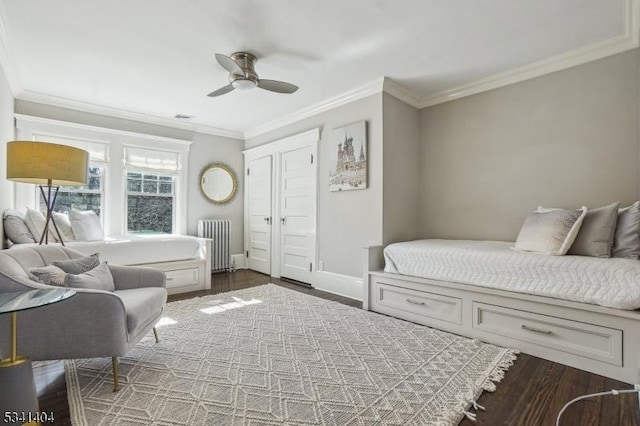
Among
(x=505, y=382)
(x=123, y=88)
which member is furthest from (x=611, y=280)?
(x=123, y=88)

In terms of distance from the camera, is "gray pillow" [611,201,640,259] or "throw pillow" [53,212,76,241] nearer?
"gray pillow" [611,201,640,259]

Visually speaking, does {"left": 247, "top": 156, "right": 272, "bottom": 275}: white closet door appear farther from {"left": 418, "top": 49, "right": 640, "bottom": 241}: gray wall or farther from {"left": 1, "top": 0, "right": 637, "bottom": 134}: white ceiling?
{"left": 418, "top": 49, "right": 640, "bottom": 241}: gray wall

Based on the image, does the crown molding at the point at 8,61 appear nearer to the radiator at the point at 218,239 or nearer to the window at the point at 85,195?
the window at the point at 85,195

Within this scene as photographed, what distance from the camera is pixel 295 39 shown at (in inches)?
104

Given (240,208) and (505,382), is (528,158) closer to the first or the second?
(505,382)

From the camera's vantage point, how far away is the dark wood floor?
1550mm

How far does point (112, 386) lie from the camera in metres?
1.81

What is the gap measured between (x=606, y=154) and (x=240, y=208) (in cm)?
502

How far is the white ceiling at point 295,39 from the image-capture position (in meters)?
2.26

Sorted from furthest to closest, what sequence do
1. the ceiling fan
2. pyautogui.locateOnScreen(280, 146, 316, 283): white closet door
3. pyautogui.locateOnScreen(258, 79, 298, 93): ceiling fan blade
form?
1. pyautogui.locateOnScreen(280, 146, 316, 283): white closet door
2. pyautogui.locateOnScreen(258, 79, 298, 93): ceiling fan blade
3. the ceiling fan

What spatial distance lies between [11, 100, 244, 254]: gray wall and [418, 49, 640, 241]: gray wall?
10.8 feet

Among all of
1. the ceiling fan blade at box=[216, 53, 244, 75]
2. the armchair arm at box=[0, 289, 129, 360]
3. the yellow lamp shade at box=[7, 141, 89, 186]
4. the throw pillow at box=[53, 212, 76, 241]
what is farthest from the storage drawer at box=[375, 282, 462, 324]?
the throw pillow at box=[53, 212, 76, 241]

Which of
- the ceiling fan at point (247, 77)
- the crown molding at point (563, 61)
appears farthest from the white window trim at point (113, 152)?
the crown molding at point (563, 61)

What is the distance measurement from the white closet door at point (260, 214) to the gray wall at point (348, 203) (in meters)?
1.12
